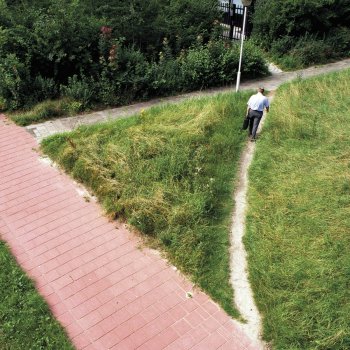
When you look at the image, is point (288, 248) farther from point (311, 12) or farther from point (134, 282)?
point (311, 12)

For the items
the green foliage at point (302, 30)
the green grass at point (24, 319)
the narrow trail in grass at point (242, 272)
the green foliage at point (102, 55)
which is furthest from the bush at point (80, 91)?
the green foliage at point (302, 30)

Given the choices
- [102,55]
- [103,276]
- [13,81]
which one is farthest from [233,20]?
[103,276]

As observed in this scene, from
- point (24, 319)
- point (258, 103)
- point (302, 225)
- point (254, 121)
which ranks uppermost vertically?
point (258, 103)

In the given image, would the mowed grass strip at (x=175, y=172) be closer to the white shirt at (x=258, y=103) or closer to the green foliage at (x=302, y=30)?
the white shirt at (x=258, y=103)

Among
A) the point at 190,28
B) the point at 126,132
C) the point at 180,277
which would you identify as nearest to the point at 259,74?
the point at 190,28

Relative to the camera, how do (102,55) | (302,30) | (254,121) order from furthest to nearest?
1. (302,30)
2. (102,55)
3. (254,121)

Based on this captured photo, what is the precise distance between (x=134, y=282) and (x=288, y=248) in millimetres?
2471

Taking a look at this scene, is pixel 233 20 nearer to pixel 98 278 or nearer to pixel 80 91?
pixel 80 91

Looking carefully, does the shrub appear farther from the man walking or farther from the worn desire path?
the man walking

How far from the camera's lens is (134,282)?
608cm

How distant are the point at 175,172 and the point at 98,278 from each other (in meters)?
2.60

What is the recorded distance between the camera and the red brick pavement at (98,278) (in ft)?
17.5

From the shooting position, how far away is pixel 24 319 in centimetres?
539

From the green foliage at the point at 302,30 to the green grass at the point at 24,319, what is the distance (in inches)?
470
